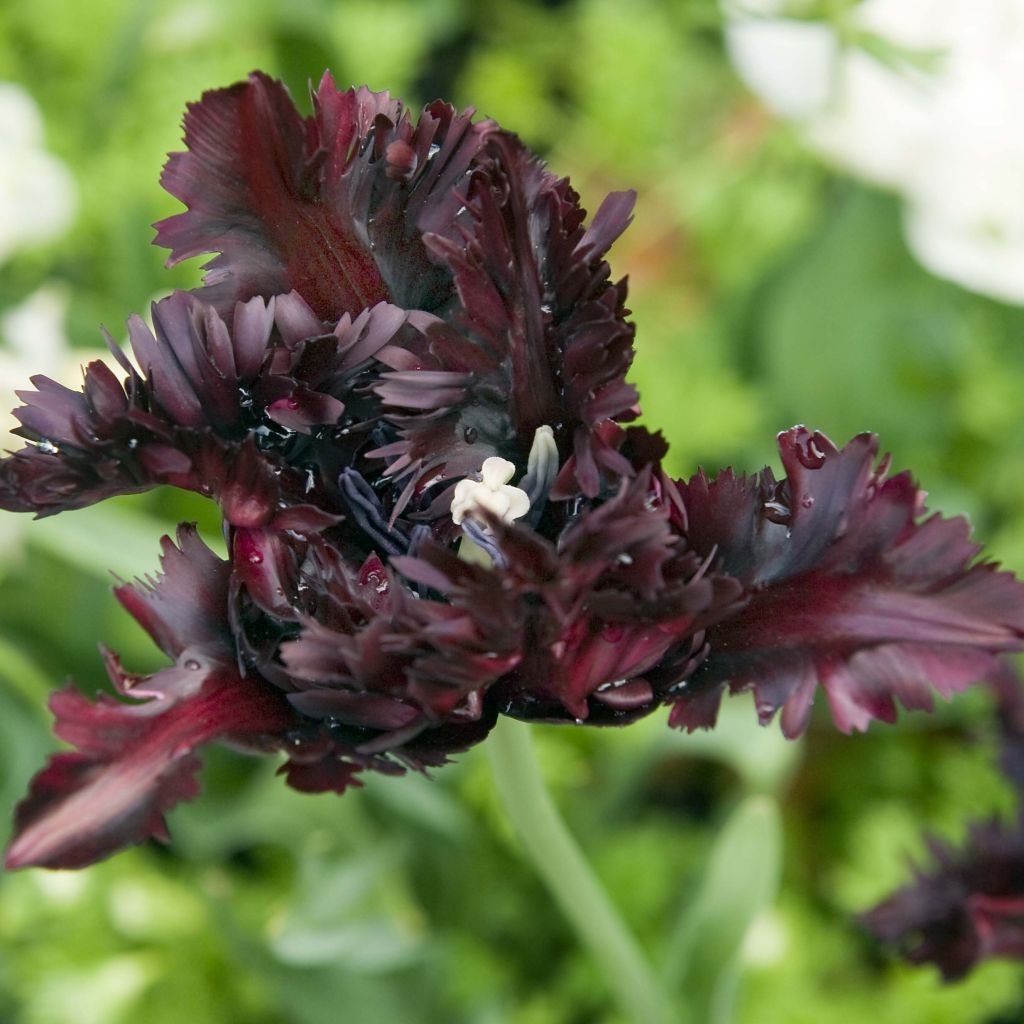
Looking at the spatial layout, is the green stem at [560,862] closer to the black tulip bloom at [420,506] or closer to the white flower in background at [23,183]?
the black tulip bloom at [420,506]

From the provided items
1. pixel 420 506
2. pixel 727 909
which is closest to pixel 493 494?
pixel 420 506

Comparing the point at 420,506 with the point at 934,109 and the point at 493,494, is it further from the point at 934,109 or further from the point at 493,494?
the point at 934,109

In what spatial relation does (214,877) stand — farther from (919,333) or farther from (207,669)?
(919,333)

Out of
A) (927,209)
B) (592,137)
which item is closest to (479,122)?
(927,209)

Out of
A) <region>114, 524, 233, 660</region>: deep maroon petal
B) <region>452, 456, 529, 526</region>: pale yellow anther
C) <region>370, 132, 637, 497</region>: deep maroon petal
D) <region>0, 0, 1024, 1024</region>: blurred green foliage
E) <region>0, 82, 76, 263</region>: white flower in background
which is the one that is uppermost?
<region>370, 132, 637, 497</region>: deep maroon petal

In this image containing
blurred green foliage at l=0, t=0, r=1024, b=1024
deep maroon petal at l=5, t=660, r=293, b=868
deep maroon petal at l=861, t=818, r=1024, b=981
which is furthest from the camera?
blurred green foliage at l=0, t=0, r=1024, b=1024

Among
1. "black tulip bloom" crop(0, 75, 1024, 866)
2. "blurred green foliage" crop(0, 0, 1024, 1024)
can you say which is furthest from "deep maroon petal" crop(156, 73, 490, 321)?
"blurred green foliage" crop(0, 0, 1024, 1024)

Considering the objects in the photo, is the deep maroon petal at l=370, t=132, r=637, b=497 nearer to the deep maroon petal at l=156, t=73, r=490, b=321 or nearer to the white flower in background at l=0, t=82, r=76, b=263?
the deep maroon petal at l=156, t=73, r=490, b=321
